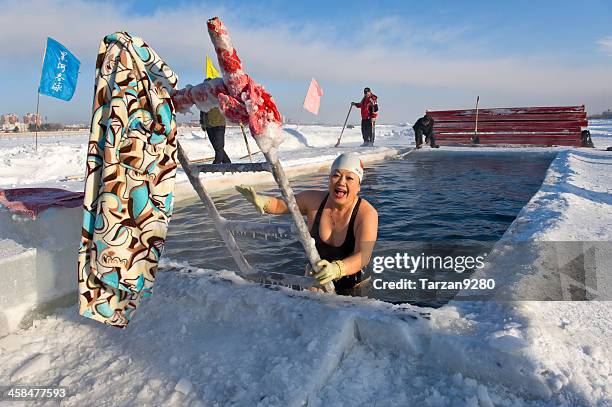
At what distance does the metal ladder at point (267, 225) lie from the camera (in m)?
2.04

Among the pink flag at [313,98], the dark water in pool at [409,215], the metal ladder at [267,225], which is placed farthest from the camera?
the pink flag at [313,98]

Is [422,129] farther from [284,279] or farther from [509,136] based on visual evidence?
[284,279]

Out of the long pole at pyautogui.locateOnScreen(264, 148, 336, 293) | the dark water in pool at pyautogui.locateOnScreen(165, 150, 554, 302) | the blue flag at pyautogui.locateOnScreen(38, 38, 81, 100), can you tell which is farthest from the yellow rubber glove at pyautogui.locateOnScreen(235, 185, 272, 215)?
the blue flag at pyautogui.locateOnScreen(38, 38, 81, 100)

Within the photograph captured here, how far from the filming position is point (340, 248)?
10.7 feet

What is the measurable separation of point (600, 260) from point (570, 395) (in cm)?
197

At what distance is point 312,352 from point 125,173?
4.24ft

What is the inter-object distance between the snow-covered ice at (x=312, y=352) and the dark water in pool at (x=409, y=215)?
4.76 ft

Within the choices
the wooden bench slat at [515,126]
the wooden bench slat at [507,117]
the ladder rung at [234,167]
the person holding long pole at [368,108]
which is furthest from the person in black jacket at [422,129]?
the ladder rung at [234,167]

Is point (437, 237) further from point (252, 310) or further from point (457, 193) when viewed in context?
point (252, 310)

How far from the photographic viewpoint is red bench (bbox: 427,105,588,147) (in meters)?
16.8

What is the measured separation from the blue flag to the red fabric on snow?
9924 mm

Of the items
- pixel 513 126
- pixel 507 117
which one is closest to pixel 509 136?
pixel 513 126

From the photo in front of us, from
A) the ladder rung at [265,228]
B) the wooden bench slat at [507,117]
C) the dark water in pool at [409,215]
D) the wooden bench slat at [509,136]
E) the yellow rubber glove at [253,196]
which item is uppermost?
the wooden bench slat at [507,117]

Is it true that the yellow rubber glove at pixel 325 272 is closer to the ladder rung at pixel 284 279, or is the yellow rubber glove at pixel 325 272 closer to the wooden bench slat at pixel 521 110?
the ladder rung at pixel 284 279
